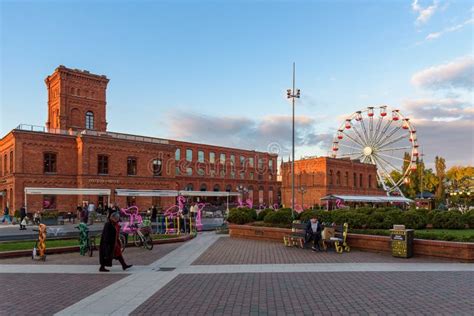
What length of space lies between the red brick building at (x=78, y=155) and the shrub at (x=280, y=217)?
26118 mm

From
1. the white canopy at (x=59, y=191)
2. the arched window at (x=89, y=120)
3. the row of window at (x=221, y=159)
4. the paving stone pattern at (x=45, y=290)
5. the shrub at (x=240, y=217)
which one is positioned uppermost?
the arched window at (x=89, y=120)

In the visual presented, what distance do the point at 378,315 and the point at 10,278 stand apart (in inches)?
356

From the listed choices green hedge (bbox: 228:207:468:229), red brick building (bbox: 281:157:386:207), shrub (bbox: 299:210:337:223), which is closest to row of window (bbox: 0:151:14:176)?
green hedge (bbox: 228:207:468:229)

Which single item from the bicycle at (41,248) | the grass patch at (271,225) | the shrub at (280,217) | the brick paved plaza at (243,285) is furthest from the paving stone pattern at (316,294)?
the shrub at (280,217)

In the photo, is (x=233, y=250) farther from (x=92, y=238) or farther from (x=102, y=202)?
(x=102, y=202)

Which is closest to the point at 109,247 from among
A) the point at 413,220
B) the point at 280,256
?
the point at 280,256

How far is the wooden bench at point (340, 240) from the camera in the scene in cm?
1397

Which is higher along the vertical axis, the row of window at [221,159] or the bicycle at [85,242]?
the row of window at [221,159]

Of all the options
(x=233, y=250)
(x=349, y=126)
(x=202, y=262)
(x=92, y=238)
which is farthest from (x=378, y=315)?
(x=349, y=126)

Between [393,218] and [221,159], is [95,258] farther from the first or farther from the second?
[221,159]

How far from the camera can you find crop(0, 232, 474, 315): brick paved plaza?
6.97 metres

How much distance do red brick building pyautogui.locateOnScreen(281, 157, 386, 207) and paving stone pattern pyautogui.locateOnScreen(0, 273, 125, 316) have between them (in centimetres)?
5028

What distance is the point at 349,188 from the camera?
64.6m

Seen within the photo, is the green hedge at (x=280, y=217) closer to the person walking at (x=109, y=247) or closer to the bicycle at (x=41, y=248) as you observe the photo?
the person walking at (x=109, y=247)
